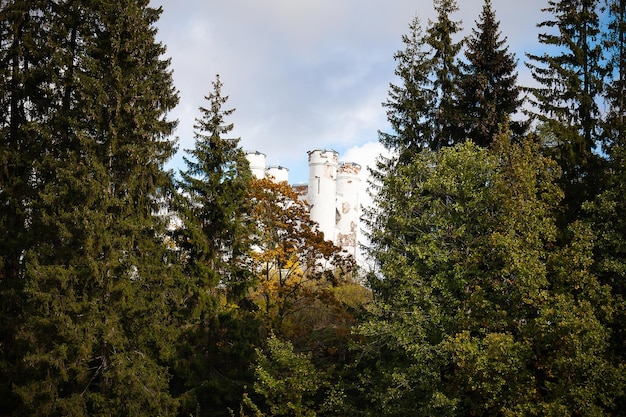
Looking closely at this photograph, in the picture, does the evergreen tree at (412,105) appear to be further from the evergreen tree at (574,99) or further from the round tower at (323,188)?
the round tower at (323,188)

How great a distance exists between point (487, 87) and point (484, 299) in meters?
8.21

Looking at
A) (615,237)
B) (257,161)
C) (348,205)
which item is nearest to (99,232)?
(615,237)

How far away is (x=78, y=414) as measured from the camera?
15.8 metres

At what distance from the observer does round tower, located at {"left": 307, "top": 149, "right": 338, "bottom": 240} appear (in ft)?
130

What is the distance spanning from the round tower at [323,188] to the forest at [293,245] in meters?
17.2

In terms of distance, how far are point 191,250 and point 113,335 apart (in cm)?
432

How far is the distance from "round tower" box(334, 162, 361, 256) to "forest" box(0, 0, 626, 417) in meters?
19.6

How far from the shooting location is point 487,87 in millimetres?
19938

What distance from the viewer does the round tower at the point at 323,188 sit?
3959 centimetres

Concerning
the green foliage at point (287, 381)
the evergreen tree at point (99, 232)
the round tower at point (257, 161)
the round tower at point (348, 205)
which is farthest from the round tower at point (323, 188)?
the green foliage at point (287, 381)

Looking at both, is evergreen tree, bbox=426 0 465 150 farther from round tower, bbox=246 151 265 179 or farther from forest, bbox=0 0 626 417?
round tower, bbox=246 151 265 179

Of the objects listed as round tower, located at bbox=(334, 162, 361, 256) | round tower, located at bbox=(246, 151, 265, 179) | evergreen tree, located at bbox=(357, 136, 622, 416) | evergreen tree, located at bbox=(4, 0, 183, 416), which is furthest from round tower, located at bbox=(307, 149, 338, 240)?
evergreen tree, located at bbox=(357, 136, 622, 416)

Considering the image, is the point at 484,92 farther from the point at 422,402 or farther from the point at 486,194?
the point at 422,402

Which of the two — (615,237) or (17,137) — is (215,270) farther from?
(615,237)
